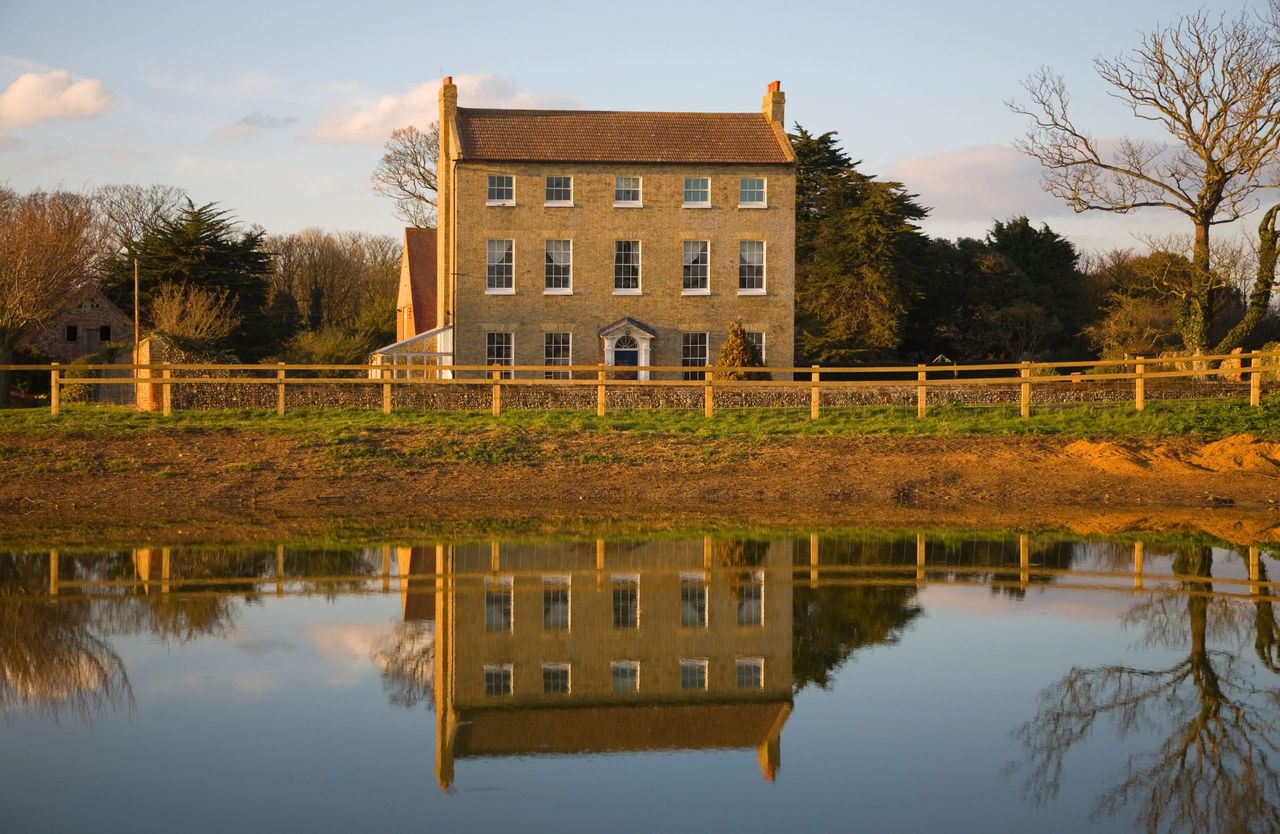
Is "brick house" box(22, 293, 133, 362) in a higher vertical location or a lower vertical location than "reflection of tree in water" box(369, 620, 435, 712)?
higher

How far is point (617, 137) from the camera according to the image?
4031 cm

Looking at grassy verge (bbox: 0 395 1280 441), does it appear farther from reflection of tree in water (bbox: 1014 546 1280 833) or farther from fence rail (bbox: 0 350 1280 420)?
reflection of tree in water (bbox: 1014 546 1280 833)

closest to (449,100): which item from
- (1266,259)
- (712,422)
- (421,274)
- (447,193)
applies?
(447,193)

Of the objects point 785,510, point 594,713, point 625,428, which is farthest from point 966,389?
point 594,713

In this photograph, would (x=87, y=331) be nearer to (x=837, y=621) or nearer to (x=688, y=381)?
(x=688, y=381)

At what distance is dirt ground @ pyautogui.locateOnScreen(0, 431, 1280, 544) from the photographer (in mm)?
19562

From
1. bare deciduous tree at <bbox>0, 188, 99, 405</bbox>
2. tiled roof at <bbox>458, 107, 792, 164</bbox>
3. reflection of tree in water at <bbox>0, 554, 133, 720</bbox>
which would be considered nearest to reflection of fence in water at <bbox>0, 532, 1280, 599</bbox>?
reflection of tree in water at <bbox>0, 554, 133, 720</bbox>

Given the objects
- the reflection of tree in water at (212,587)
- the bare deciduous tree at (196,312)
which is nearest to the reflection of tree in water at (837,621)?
the reflection of tree in water at (212,587)

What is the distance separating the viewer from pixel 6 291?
4069 cm

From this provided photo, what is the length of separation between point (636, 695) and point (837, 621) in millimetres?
3148

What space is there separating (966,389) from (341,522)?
17.4 m

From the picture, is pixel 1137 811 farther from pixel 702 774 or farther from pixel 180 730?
pixel 180 730

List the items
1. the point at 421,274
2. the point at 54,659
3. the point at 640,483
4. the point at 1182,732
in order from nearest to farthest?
the point at 1182,732
the point at 54,659
the point at 640,483
the point at 421,274

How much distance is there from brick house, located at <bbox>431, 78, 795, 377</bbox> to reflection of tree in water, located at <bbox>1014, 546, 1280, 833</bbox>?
1141 inches
